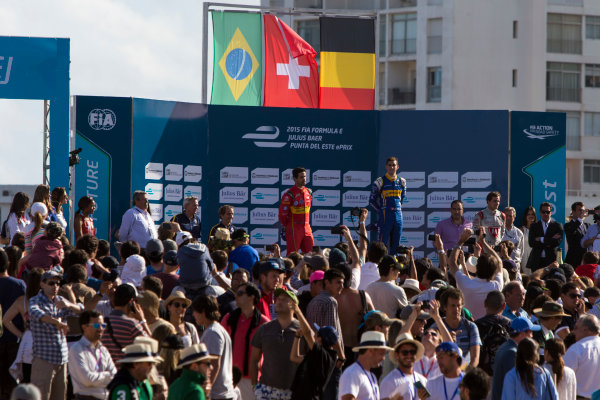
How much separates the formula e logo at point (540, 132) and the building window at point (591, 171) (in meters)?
38.4

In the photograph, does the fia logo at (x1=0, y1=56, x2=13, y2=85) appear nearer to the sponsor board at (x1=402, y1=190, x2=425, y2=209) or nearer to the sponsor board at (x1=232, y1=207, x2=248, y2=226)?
the sponsor board at (x1=232, y1=207, x2=248, y2=226)

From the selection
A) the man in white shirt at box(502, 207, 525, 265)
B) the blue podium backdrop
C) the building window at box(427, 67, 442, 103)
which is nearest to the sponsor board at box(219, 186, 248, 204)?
the blue podium backdrop

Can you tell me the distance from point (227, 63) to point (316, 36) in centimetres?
3976

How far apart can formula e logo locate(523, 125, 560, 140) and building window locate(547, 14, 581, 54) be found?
1488 inches

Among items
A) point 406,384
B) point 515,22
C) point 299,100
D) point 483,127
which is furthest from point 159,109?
point 515,22

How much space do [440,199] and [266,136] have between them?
10.4 ft

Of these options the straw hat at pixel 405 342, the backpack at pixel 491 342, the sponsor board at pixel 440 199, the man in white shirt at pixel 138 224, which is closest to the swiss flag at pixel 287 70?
the sponsor board at pixel 440 199

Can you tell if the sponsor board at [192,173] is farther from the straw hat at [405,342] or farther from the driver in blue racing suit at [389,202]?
the straw hat at [405,342]

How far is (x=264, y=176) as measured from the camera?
63.8ft

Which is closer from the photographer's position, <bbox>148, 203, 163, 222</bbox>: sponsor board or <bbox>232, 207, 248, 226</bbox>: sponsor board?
<bbox>148, 203, 163, 222</bbox>: sponsor board

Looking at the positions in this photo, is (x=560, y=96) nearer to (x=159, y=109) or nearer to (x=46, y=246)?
(x=159, y=109)

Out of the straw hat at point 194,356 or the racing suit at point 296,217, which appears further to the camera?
the racing suit at point 296,217

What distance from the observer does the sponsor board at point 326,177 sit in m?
19.5

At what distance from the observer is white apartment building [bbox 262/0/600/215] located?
182ft
